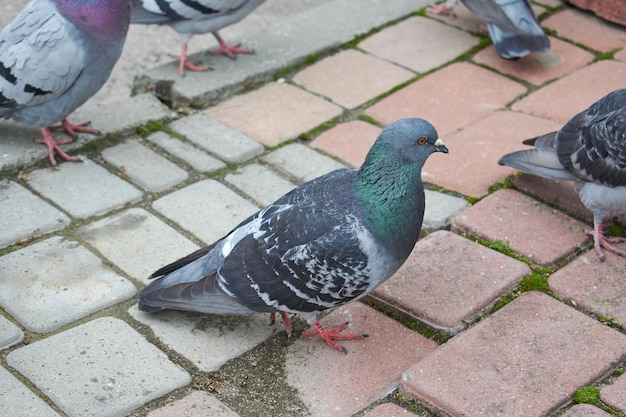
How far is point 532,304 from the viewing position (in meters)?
3.30

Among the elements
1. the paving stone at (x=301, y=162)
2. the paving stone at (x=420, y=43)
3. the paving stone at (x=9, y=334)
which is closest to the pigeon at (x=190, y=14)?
the paving stone at (x=420, y=43)

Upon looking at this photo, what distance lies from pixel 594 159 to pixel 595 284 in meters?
0.55

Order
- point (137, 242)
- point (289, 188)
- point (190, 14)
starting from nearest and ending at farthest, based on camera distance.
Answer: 1. point (137, 242)
2. point (289, 188)
3. point (190, 14)

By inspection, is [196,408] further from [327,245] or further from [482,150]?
[482,150]

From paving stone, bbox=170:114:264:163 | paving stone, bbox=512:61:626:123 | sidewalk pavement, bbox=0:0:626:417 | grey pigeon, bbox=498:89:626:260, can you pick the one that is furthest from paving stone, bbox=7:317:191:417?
paving stone, bbox=512:61:626:123

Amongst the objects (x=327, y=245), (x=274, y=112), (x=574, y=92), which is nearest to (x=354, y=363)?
(x=327, y=245)

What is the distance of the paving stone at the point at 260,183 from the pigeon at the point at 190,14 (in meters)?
1.05

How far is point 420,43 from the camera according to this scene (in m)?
5.25

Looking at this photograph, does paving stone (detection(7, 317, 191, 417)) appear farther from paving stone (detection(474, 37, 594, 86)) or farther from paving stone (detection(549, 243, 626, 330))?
paving stone (detection(474, 37, 594, 86))

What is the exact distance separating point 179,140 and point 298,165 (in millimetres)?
630

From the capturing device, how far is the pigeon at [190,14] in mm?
4812

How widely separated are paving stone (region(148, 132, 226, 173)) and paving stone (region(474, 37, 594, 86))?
1.81 m

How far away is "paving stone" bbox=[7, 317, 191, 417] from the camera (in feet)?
9.51

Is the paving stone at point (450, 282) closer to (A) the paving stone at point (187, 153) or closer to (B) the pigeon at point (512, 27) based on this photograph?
(A) the paving stone at point (187, 153)
